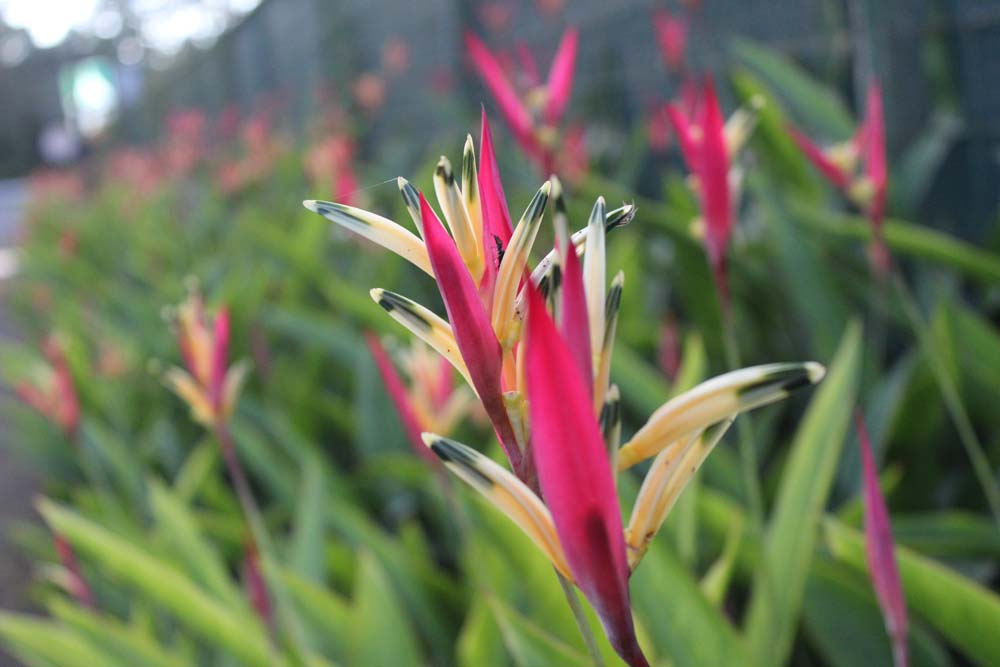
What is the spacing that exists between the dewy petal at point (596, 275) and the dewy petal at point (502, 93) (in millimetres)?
454

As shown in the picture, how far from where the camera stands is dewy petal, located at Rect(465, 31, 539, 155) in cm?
69

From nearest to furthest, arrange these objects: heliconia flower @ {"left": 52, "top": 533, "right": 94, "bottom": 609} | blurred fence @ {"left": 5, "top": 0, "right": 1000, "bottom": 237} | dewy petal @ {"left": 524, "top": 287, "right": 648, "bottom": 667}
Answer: dewy petal @ {"left": 524, "top": 287, "right": 648, "bottom": 667}
heliconia flower @ {"left": 52, "top": 533, "right": 94, "bottom": 609}
blurred fence @ {"left": 5, "top": 0, "right": 1000, "bottom": 237}

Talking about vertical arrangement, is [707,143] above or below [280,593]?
above

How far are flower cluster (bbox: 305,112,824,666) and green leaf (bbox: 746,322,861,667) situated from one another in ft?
1.28

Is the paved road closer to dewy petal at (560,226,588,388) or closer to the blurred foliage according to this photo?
the blurred foliage

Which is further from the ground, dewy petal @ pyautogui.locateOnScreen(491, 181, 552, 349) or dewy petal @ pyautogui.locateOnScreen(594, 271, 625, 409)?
dewy petal @ pyautogui.locateOnScreen(491, 181, 552, 349)

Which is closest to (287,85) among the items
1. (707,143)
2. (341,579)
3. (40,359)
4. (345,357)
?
(40,359)

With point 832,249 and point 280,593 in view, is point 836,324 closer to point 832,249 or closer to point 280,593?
point 832,249

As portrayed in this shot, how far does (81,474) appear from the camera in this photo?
193cm

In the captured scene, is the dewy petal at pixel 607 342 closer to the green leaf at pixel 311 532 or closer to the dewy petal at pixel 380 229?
the dewy petal at pixel 380 229

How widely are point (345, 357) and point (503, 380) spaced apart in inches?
51.1

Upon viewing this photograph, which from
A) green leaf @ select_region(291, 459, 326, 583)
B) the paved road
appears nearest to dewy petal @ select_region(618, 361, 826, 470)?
green leaf @ select_region(291, 459, 326, 583)

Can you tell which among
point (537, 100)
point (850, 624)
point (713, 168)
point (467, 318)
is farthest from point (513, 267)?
point (537, 100)

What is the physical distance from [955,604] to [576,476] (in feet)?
1.43
